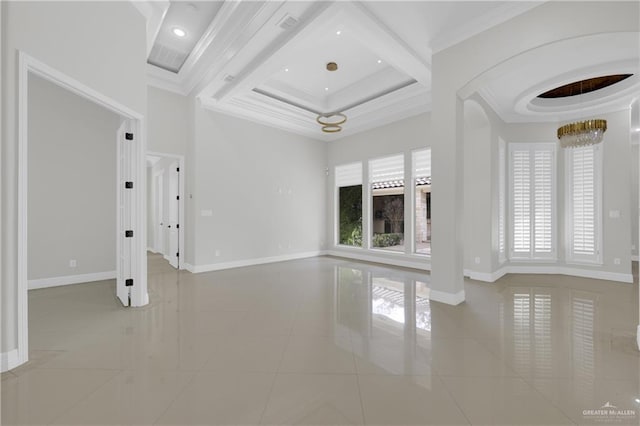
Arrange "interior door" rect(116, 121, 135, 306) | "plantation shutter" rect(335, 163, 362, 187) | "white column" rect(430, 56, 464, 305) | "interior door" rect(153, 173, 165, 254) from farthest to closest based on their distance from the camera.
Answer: "interior door" rect(153, 173, 165, 254) < "plantation shutter" rect(335, 163, 362, 187) < "white column" rect(430, 56, 464, 305) < "interior door" rect(116, 121, 135, 306)

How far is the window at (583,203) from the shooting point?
539cm

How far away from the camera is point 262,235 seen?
Answer: 6.96m

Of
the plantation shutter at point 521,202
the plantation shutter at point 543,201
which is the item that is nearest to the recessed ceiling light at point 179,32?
the plantation shutter at point 521,202

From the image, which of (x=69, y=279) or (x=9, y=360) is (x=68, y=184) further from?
(x=9, y=360)

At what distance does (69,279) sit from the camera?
16.2ft

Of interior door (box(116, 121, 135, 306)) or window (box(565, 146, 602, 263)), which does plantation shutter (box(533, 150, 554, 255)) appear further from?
interior door (box(116, 121, 135, 306))

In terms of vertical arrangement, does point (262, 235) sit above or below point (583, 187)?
below

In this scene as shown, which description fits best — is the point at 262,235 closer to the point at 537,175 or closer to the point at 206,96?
the point at 206,96

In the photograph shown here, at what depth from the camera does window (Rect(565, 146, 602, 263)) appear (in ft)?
17.7

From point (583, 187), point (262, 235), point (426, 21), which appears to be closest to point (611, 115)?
point (583, 187)

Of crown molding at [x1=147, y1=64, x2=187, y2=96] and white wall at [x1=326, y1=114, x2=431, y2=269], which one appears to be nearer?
crown molding at [x1=147, y1=64, x2=187, y2=96]

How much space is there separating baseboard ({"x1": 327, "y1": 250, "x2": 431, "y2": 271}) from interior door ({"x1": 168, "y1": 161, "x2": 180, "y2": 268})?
416 centimetres

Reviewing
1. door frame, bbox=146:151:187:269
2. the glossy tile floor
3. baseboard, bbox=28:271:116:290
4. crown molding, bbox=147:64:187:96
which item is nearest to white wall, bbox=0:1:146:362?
the glossy tile floor

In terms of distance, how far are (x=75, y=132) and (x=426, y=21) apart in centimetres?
613
